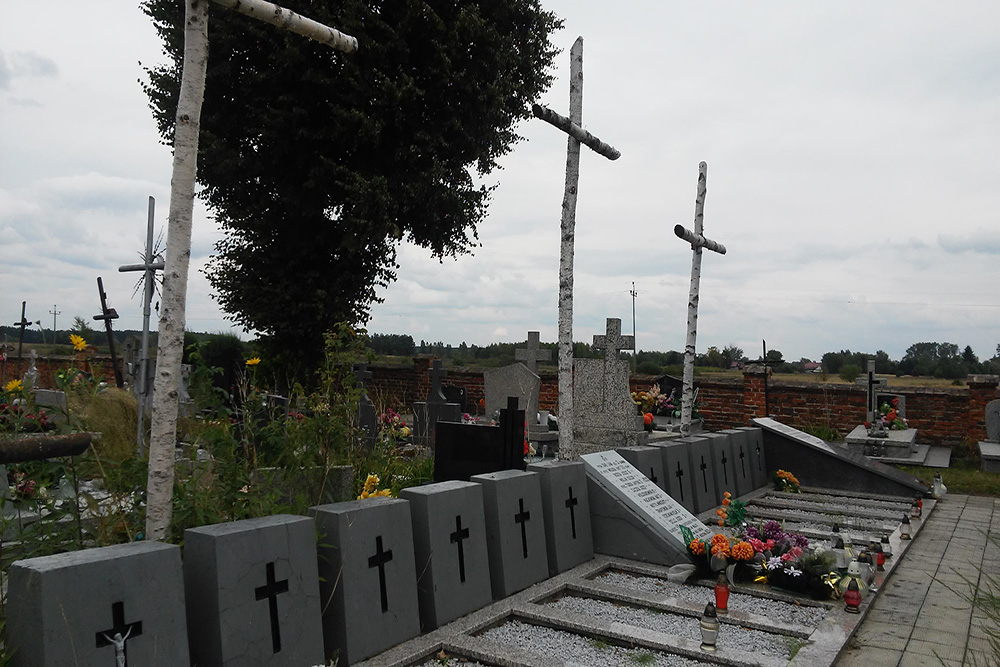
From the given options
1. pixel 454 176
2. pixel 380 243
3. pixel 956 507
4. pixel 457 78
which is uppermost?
pixel 457 78

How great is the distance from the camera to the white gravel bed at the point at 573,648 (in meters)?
4.03

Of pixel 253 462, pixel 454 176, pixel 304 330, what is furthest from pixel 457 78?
pixel 253 462

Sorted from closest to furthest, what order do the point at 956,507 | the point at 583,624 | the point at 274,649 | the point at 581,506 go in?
the point at 274,649 < the point at 583,624 < the point at 581,506 < the point at 956,507

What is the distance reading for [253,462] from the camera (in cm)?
502

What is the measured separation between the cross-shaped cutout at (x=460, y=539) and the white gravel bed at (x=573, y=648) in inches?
15.5

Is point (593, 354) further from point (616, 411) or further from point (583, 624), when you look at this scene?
point (583, 624)

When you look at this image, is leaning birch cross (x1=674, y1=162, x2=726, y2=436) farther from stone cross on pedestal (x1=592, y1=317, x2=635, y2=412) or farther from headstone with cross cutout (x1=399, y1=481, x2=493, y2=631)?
headstone with cross cutout (x1=399, y1=481, x2=493, y2=631)

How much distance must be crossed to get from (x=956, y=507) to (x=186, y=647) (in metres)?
8.85

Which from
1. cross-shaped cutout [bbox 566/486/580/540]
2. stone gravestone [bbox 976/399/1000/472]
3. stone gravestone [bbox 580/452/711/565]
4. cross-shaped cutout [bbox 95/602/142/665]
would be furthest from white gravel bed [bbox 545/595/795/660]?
stone gravestone [bbox 976/399/1000/472]

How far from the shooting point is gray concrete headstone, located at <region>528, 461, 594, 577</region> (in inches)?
228

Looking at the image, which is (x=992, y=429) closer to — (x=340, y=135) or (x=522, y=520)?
(x=522, y=520)

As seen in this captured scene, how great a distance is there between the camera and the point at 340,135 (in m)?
12.7

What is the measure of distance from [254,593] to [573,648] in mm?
1775

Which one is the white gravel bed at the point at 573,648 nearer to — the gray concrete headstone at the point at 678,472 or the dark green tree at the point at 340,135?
the gray concrete headstone at the point at 678,472
